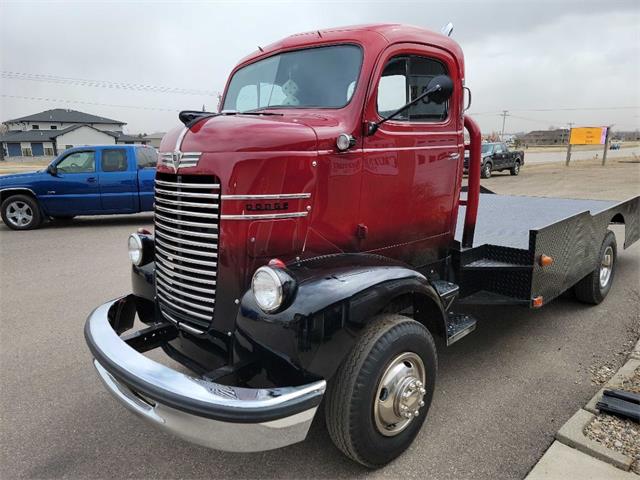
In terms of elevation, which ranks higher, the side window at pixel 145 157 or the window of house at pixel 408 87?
the window of house at pixel 408 87

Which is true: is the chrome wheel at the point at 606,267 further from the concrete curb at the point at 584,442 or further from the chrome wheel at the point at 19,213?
the chrome wheel at the point at 19,213

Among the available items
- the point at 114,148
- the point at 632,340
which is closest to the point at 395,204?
the point at 632,340

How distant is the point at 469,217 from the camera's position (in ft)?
12.8

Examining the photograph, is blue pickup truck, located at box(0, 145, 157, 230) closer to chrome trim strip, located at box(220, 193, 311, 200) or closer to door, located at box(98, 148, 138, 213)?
door, located at box(98, 148, 138, 213)

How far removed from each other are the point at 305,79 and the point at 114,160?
831 centimetres

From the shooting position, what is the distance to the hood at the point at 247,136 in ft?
8.21

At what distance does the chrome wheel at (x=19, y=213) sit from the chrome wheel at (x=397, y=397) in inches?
391

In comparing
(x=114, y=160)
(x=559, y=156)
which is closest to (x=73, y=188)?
(x=114, y=160)

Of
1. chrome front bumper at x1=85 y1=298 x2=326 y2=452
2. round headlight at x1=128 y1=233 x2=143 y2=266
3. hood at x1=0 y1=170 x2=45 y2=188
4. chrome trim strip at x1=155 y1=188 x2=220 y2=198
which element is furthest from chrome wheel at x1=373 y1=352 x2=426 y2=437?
hood at x1=0 y1=170 x2=45 y2=188

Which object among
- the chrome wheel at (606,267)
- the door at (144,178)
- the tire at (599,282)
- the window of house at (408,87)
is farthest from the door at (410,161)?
the door at (144,178)

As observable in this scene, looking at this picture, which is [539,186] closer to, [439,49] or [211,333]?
[439,49]

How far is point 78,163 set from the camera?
10125mm

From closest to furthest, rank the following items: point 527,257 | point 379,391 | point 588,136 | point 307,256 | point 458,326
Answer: point 379,391
point 307,256
point 458,326
point 527,257
point 588,136

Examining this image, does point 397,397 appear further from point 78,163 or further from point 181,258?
point 78,163
